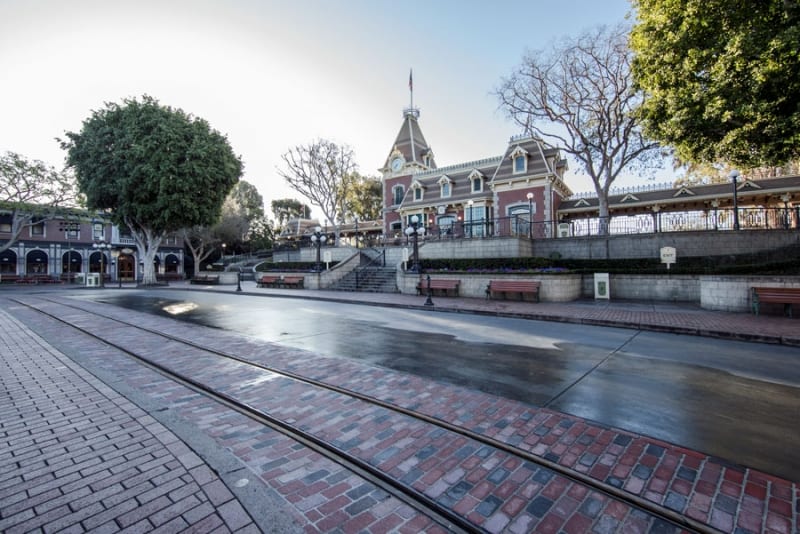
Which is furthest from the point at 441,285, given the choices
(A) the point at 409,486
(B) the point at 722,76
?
(A) the point at 409,486

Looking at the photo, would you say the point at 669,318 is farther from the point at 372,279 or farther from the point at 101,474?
the point at 372,279

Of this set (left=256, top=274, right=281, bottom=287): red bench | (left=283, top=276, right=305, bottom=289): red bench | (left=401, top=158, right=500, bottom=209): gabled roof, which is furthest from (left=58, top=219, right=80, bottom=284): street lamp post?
(left=401, top=158, right=500, bottom=209): gabled roof

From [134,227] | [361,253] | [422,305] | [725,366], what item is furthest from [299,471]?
[134,227]

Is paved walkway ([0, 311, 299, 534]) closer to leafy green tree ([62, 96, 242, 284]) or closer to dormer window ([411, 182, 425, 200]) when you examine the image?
leafy green tree ([62, 96, 242, 284])

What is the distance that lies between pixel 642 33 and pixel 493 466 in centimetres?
1616

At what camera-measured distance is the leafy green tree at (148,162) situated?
26.8 m

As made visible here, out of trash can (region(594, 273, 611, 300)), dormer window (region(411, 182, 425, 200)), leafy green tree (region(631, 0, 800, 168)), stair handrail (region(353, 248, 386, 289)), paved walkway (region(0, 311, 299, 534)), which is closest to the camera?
paved walkway (region(0, 311, 299, 534))

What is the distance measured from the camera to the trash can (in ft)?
49.6

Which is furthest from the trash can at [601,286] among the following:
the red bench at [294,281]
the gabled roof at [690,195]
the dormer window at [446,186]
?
the dormer window at [446,186]

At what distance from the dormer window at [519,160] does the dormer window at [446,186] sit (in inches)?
252

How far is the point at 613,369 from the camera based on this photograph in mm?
5574

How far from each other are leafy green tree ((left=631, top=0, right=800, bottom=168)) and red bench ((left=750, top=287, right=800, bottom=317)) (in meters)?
4.28

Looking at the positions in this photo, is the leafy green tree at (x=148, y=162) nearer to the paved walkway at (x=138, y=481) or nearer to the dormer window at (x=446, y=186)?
the dormer window at (x=446, y=186)

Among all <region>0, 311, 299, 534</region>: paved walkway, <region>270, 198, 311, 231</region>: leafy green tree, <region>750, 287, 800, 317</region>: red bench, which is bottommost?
<region>0, 311, 299, 534</region>: paved walkway
